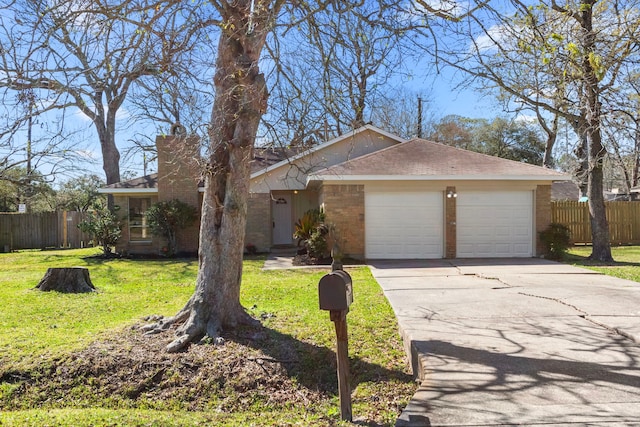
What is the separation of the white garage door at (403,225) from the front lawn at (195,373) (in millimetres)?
7294

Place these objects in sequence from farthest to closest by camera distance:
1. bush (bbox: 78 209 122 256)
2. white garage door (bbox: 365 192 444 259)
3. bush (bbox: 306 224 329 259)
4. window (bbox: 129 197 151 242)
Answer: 1. window (bbox: 129 197 151 242)
2. bush (bbox: 78 209 122 256)
3. white garage door (bbox: 365 192 444 259)
4. bush (bbox: 306 224 329 259)

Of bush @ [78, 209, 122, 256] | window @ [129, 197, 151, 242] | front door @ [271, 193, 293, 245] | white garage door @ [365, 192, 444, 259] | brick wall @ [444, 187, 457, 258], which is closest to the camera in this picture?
brick wall @ [444, 187, 457, 258]

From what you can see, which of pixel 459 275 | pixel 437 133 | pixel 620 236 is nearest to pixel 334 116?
pixel 459 275

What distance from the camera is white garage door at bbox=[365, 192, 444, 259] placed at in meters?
14.5

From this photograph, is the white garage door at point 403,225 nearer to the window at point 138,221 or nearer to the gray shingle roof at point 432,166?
the gray shingle roof at point 432,166

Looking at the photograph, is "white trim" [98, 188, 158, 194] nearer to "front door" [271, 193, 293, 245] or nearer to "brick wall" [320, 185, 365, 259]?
"front door" [271, 193, 293, 245]

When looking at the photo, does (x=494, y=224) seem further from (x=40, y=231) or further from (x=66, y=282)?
(x=40, y=231)

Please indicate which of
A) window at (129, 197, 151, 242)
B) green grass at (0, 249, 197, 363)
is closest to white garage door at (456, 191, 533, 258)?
green grass at (0, 249, 197, 363)

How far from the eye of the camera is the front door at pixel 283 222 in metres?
20.8

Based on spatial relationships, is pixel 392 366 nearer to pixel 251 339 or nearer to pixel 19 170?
pixel 251 339

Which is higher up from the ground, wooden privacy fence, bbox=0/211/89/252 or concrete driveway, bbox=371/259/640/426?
wooden privacy fence, bbox=0/211/89/252

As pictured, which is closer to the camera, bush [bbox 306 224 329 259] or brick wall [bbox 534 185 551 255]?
bush [bbox 306 224 329 259]

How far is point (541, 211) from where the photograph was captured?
47.6ft

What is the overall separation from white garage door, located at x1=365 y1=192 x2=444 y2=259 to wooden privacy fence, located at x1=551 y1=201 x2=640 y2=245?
319 inches
